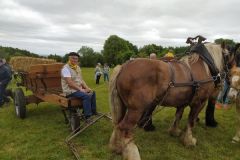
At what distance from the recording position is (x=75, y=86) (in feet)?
19.4

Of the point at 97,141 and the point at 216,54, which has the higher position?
the point at 216,54

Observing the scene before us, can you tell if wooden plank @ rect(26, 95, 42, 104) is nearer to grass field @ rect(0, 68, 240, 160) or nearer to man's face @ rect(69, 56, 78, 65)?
grass field @ rect(0, 68, 240, 160)

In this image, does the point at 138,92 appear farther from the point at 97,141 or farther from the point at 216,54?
the point at 216,54

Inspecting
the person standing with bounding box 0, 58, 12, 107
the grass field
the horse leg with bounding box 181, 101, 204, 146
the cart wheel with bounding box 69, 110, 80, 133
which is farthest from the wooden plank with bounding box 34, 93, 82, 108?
the person standing with bounding box 0, 58, 12, 107

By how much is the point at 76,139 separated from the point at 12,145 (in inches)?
50.7

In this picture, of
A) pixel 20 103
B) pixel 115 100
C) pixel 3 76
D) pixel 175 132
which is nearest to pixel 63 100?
pixel 115 100

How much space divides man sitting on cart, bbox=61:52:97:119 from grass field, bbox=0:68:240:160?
67 cm

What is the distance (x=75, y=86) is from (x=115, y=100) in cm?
150

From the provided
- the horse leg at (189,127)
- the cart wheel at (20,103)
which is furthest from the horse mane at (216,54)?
the cart wheel at (20,103)

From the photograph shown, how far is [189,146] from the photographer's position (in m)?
5.41

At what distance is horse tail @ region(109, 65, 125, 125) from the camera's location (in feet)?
15.3

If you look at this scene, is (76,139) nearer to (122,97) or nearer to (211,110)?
(122,97)

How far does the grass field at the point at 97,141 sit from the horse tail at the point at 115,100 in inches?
28.4

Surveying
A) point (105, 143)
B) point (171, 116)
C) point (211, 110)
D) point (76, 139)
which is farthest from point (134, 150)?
point (171, 116)
